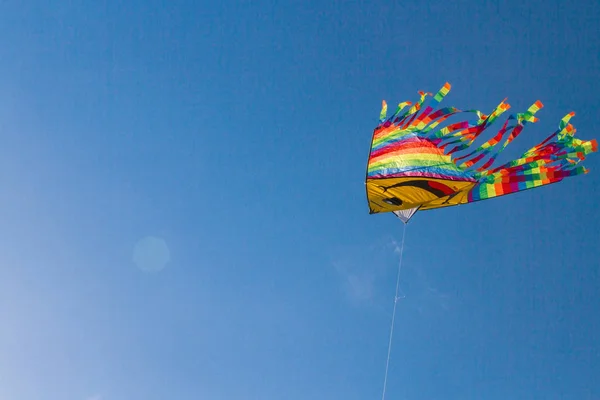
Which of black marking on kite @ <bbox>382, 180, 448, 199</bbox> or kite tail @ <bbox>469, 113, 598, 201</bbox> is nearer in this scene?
kite tail @ <bbox>469, 113, 598, 201</bbox>

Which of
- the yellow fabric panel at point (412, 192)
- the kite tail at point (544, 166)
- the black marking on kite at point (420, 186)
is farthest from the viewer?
the black marking on kite at point (420, 186)

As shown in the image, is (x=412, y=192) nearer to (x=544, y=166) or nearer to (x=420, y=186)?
(x=420, y=186)

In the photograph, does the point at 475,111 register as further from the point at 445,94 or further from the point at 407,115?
the point at 407,115

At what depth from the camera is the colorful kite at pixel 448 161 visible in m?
10.8

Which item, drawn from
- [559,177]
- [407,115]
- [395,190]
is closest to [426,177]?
[395,190]

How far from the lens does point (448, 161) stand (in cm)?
1191

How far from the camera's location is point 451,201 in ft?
42.1

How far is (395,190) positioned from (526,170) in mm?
3259

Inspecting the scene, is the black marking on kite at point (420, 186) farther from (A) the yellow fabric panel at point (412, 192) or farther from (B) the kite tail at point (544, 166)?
(B) the kite tail at point (544, 166)

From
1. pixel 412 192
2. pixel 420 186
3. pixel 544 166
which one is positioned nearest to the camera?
pixel 544 166

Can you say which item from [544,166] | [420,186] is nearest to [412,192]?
[420,186]

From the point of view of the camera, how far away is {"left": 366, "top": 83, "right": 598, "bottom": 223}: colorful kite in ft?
35.6

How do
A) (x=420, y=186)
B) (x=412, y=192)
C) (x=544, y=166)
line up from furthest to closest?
(x=412, y=192), (x=420, y=186), (x=544, y=166)

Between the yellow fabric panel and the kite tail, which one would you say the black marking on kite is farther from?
the kite tail
